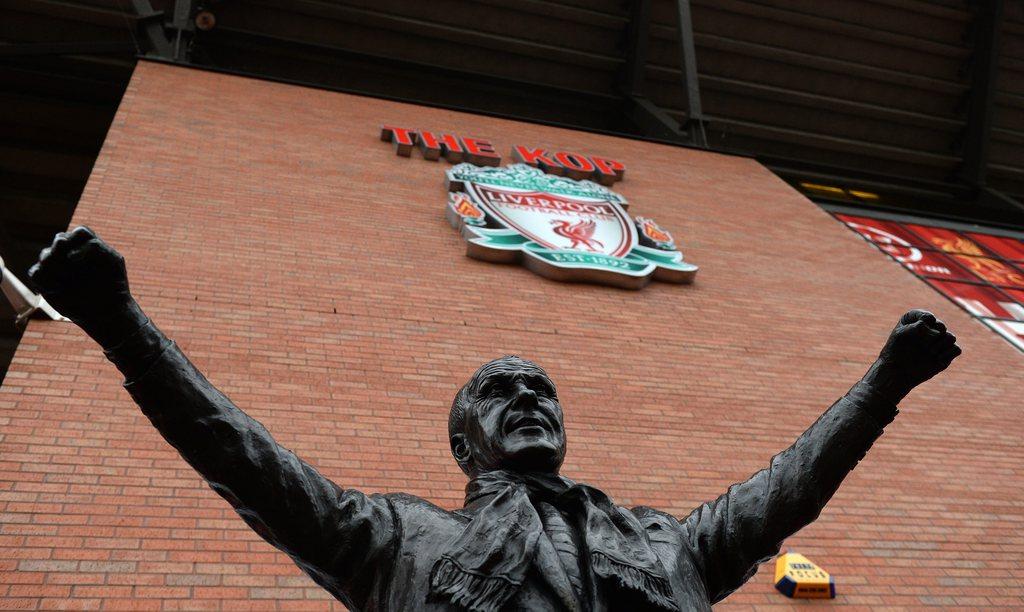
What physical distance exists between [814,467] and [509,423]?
81 centimetres

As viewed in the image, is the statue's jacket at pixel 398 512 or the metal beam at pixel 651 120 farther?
the metal beam at pixel 651 120

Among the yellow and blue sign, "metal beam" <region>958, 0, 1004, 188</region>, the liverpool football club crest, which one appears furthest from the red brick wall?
"metal beam" <region>958, 0, 1004, 188</region>

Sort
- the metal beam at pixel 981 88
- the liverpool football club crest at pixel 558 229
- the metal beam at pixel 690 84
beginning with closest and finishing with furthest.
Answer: the liverpool football club crest at pixel 558 229 → the metal beam at pixel 690 84 → the metal beam at pixel 981 88

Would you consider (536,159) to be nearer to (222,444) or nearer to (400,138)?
(400,138)

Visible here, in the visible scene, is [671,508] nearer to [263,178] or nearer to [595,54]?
[263,178]

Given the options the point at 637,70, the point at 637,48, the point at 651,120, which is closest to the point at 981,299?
the point at 651,120

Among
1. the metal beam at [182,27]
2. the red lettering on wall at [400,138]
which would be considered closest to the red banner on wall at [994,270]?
the red lettering on wall at [400,138]

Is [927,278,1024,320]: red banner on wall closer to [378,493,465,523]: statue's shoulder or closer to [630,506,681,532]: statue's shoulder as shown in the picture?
[630,506,681,532]: statue's shoulder

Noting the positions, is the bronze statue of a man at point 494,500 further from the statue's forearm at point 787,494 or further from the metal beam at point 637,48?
the metal beam at point 637,48

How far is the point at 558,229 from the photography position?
10.1m

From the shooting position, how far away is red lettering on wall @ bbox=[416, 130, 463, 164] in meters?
11.3

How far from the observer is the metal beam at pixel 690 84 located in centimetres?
1491

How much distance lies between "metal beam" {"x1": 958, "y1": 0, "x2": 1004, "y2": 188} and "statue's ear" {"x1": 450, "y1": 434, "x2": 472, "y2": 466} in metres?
17.9

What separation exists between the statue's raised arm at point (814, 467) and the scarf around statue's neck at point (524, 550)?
0.30m
